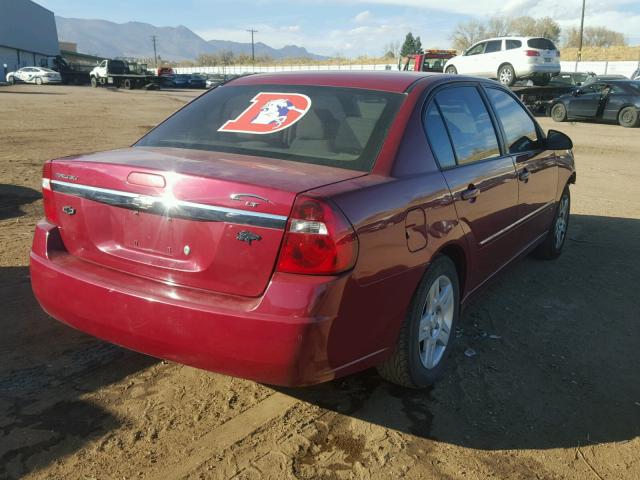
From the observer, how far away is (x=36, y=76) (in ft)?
Answer: 160

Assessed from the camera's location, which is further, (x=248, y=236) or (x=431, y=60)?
(x=431, y=60)

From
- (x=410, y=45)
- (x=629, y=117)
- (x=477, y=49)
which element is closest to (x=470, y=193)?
(x=629, y=117)

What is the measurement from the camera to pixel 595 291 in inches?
192

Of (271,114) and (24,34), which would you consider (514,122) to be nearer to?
(271,114)

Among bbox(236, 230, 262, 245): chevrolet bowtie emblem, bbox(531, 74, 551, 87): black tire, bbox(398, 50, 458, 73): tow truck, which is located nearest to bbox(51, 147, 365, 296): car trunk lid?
bbox(236, 230, 262, 245): chevrolet bowtie emblem

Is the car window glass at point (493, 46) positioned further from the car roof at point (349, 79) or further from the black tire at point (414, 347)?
the black tire at point (414, 347)

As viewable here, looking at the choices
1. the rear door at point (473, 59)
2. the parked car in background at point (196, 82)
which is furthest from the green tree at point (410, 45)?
the rear door at point (473, 59)

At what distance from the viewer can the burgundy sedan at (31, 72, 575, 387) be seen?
7.73 feet

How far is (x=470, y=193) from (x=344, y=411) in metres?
1.46

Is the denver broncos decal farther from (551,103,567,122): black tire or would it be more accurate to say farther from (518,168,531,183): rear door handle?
(551,103,567,122): black tire

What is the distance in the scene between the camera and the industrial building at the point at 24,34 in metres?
64.8

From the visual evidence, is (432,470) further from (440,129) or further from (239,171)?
(440,129)

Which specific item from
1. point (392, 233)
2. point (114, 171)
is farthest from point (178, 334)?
point (392, 233)

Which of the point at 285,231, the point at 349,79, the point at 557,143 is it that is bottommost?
the point at 285,231
